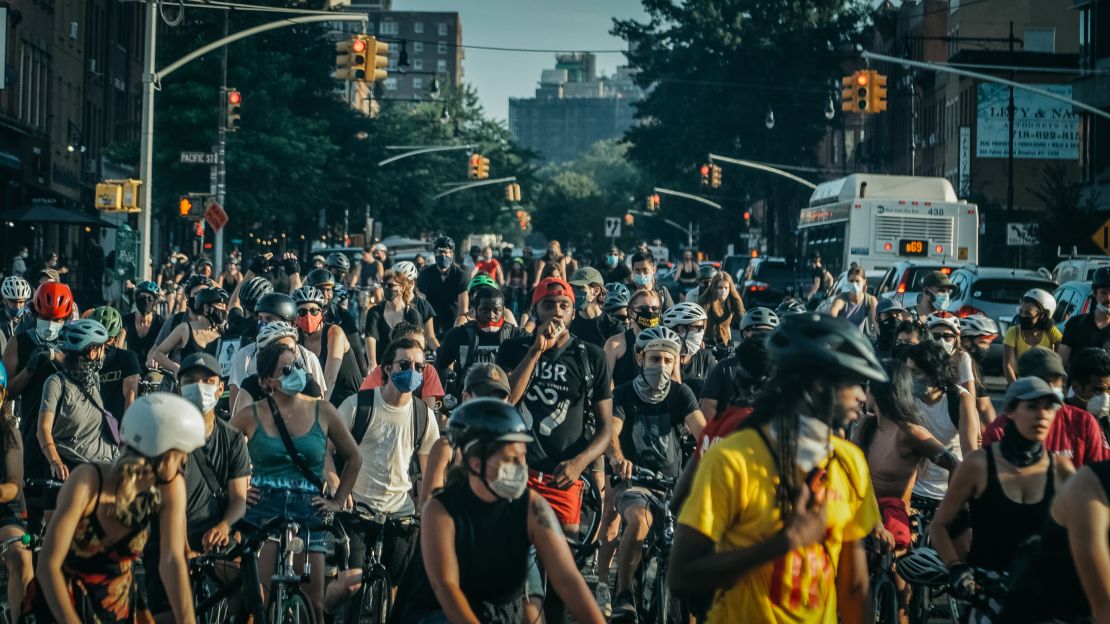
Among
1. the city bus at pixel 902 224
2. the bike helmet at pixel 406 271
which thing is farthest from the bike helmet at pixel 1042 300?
the city bus at pixel 902 224

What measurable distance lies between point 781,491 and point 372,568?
4.18 meters

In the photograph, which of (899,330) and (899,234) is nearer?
(899,330)

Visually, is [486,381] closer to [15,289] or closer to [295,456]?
[295,456]

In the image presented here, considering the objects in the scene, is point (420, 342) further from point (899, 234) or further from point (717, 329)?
point (899, 234)

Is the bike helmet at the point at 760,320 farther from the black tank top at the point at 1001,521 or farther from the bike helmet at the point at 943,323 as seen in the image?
the black tank top at the point at 1001,521

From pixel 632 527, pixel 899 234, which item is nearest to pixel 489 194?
pixel 899 234

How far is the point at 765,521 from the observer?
4.55 m

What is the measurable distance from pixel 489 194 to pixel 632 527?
286 feet

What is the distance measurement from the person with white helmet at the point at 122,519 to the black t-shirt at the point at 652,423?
3.83 metres

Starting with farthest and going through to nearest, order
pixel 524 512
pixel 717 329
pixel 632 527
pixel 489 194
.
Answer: pixel 489 194, pixel 717 329, pixel 632 527, pixel 524 512

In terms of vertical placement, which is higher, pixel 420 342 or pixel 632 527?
pixel 420 342

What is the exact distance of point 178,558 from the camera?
6281mm

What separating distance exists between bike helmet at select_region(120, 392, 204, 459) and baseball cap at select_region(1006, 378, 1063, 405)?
2914 millimetres

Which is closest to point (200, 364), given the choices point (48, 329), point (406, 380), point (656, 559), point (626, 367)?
point (406, 380)
